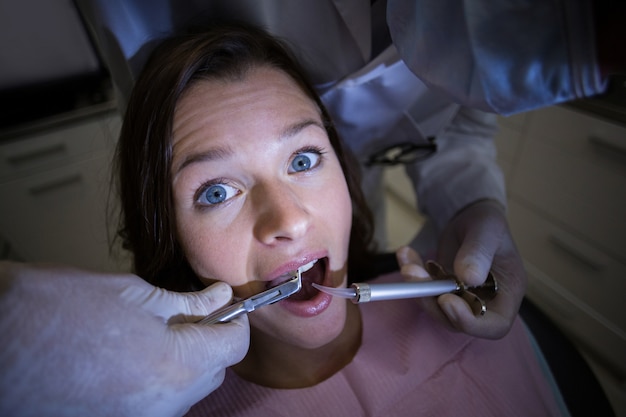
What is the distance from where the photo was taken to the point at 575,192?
4.07 feet

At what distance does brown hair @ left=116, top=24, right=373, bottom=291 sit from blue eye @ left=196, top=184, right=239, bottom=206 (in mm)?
58

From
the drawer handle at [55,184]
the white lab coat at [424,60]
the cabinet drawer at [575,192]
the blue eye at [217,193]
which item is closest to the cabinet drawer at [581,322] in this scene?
the cabinet drawer at [575,192]

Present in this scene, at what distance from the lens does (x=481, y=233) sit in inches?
29.4

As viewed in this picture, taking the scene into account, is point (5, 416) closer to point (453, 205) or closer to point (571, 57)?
point (571, 57)

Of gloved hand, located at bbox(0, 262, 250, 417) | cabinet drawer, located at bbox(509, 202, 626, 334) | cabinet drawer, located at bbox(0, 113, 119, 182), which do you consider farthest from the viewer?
cabinet drawer, located at bbox(0, 113, 119, 182)

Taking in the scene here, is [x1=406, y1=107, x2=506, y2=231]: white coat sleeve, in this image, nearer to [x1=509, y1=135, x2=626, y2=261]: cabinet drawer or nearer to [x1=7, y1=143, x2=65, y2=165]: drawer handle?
[x1=509, y1=135, x2=626, y2=261]: cabinet drawer

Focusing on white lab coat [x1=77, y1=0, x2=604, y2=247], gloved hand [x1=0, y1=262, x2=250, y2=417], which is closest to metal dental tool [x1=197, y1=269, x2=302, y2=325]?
gloved hand [x1=0, y1=262, x2=250, y2=417]

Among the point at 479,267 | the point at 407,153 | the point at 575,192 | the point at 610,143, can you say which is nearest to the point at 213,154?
the point at 479,267

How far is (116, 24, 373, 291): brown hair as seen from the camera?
1.91 feet

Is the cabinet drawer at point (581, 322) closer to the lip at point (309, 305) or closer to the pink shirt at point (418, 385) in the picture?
the pink shirt at point (418, 385)

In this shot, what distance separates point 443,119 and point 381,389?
2.16ft

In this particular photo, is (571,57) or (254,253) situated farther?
(254,253)

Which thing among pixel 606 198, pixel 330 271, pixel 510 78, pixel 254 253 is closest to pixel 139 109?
pixel 254 253

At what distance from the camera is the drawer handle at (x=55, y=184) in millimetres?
1517
